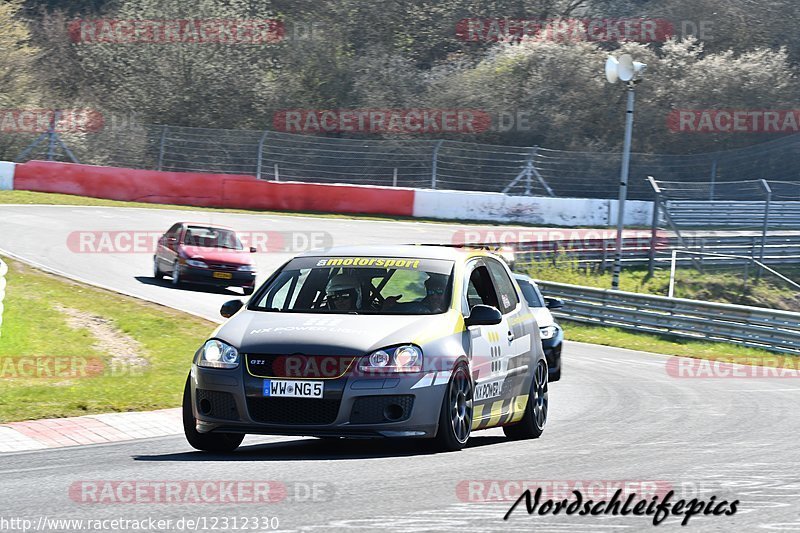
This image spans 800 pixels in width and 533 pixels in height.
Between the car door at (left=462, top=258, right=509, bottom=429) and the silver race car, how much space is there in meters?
0.01

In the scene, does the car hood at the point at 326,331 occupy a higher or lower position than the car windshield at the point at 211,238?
higher

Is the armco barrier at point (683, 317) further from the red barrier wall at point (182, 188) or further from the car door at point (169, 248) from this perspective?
the red barrier wall at point (182, 188)

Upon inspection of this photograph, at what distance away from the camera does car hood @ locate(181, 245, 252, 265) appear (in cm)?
2440

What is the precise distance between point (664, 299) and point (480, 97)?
25935 millimetres

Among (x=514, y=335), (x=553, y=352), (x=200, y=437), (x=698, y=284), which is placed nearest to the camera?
(x=200, y=437)

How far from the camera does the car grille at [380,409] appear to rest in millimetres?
8328

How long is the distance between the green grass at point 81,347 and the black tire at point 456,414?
4.06m

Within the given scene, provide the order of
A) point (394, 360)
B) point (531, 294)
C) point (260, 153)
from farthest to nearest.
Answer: point (260, 153)
point (531, 294)
point (394, 360)

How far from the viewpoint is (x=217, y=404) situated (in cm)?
854

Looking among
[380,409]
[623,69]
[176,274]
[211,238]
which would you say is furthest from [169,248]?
[380,409]

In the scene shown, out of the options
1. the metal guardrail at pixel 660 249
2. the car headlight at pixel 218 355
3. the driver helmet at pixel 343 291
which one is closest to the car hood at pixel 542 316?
the driver helmet at pixel 343 291

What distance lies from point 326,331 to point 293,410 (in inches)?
23.7

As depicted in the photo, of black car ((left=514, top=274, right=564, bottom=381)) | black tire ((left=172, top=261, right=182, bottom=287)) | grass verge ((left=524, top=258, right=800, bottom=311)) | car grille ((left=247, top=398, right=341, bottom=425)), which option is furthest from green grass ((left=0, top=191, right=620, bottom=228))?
car grille ((left=247, top=398, right=341, bottom=425))

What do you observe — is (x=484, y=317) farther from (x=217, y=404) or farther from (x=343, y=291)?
(x=217, y=404)
